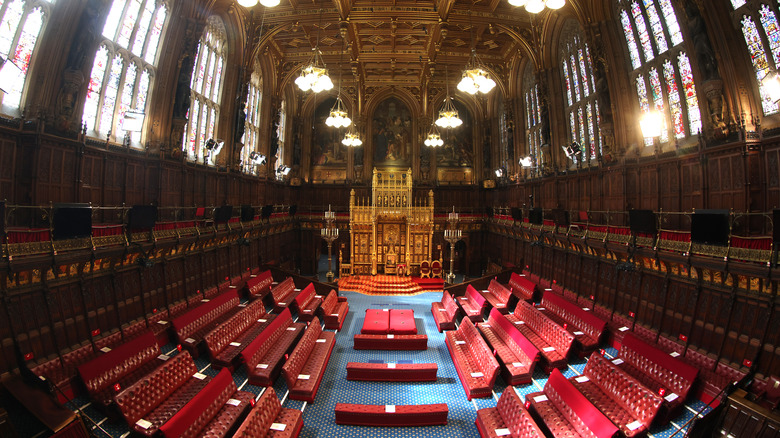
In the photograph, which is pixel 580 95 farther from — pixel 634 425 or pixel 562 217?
pixel 634 425

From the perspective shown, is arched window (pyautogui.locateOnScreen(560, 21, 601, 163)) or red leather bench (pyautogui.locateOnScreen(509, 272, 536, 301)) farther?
arched window (pyautogui.locateOnScreen(560, 21, 601, 163))

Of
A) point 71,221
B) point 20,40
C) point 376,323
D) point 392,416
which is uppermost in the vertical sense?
point 20,40

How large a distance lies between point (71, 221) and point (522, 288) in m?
16.9

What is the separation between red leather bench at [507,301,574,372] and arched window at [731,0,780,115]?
876 centimetres

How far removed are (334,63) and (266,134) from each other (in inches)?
314

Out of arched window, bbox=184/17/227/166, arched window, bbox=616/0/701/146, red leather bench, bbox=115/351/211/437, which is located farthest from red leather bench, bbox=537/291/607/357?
arched window, bbox=184/17/227/166

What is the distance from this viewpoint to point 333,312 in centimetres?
1366

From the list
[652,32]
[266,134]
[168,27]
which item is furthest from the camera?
[266,134]

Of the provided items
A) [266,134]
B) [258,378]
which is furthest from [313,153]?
[258,378]

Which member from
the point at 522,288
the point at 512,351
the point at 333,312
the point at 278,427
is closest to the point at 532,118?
the point at 522,288

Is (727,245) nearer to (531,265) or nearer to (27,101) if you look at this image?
(531,265)

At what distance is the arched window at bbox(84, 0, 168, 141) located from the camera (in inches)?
439

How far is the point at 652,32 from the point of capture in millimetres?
12398

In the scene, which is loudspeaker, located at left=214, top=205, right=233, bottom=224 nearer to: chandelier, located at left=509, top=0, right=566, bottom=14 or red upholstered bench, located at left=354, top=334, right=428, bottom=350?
red upholstered bench, located at left=354, top=334, right=428, bottom=350
